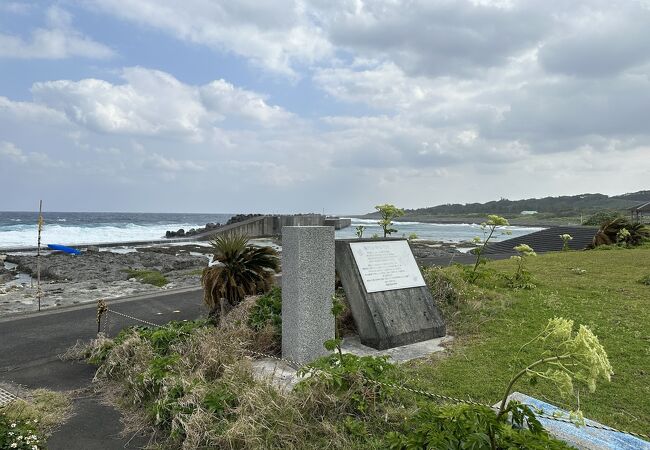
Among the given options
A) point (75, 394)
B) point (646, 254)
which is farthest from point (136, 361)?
point (646, 254)

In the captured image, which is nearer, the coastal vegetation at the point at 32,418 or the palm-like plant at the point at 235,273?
the coastal vegetation at the point at 32,418

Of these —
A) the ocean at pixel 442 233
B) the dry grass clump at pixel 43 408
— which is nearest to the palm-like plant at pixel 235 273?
the dry grass clump at pixel 43 408

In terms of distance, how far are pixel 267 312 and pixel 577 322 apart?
4.77 meters

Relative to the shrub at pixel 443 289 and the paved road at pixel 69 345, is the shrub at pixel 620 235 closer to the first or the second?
the shrub at pixel 443 289

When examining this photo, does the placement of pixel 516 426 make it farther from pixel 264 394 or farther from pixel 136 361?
pixel 136 361

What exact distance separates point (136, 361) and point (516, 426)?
425 cm

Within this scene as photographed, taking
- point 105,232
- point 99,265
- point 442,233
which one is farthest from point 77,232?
point 442,233

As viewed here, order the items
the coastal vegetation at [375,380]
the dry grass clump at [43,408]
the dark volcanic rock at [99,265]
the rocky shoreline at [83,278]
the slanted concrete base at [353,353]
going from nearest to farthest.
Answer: the coastal vegetation at [375,380] < the dry grass clump at [43,408] < the slanted concrete base at [353,353] < the rocky shoreline at [83,278] < the dark volcanic rock at [99,265]

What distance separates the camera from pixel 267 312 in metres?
6.38

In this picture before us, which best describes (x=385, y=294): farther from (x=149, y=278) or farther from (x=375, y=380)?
(x=149, y=278)

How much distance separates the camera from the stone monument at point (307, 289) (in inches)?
205

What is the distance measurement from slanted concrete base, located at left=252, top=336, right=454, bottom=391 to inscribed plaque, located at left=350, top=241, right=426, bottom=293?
2.66ft

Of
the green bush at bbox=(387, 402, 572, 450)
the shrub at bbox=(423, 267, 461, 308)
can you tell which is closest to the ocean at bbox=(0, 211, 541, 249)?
the shrub at bbox=(423, 267, 461, 308)

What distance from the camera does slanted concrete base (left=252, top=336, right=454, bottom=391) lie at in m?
4.72
